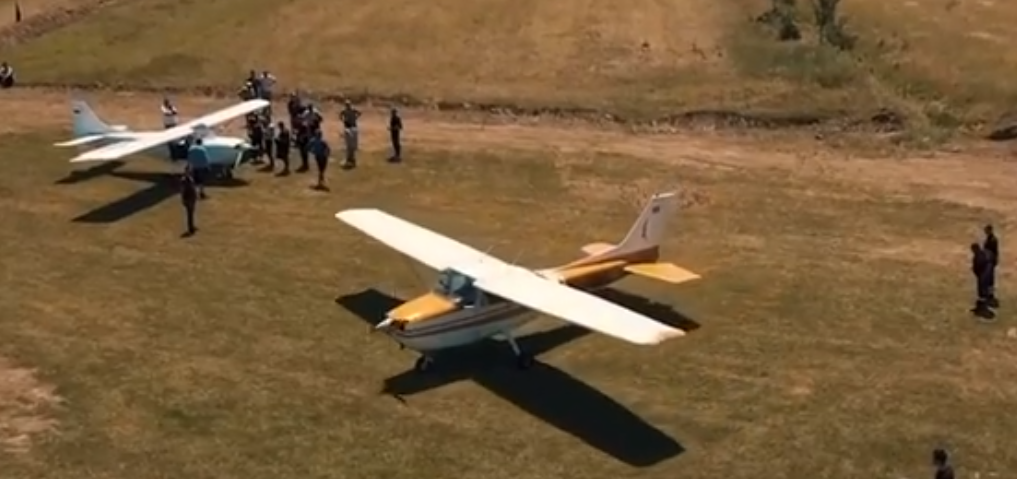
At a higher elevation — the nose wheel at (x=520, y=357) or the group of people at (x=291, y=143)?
the group of people at (x=291, y=143)

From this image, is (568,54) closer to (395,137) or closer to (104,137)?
(395,137)

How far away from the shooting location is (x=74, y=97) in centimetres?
5344

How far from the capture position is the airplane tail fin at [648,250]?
3148 centimetres

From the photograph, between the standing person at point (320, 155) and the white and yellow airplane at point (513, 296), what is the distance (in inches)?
378

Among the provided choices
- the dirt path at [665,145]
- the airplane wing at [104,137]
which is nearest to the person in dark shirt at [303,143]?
the dirt path at [665,145]

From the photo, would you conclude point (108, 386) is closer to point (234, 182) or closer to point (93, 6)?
point (234, 182)

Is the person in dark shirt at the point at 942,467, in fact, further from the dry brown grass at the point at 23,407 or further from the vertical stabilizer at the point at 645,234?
the dry brown grass at the point at 23,407

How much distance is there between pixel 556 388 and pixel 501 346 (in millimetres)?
2240

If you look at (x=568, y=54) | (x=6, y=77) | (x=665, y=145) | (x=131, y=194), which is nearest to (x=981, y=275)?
(x=665, y=145)

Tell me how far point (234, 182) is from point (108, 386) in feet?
47.8

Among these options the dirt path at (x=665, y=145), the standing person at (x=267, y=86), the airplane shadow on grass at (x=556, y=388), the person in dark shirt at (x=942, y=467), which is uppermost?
the standing person at (x=267, y=86)

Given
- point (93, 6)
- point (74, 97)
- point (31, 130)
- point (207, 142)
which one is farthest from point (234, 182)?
point (93, 6)

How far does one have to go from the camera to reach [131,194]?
136 feet

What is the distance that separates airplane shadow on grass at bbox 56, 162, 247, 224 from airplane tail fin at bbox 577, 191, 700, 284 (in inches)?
570
